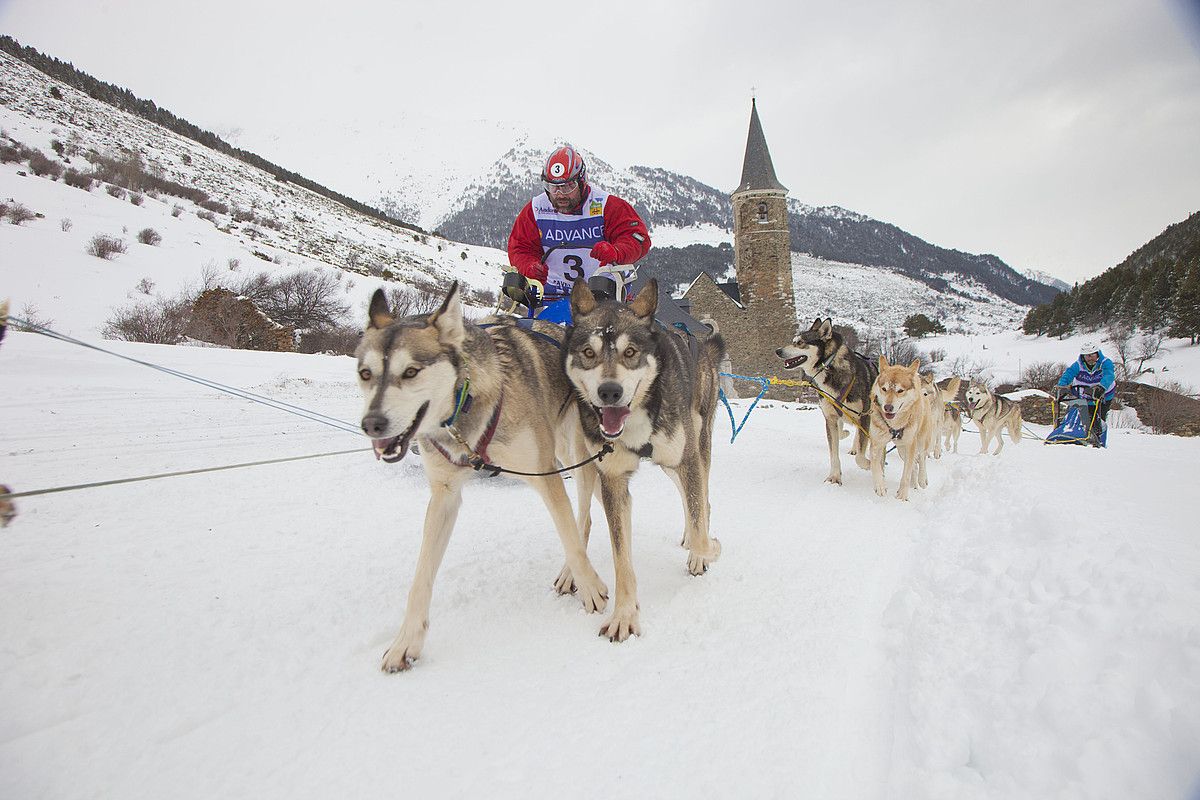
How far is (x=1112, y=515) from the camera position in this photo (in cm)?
362

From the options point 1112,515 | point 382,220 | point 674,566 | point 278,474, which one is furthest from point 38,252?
point 382,220

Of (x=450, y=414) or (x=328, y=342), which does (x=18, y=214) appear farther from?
(x=450, y=414)

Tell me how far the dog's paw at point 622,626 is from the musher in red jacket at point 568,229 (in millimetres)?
2763

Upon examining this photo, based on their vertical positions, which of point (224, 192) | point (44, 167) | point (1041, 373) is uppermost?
point (224, 192)

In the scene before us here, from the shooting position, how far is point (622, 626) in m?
2.64

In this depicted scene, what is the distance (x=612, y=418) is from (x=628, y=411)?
13 cm

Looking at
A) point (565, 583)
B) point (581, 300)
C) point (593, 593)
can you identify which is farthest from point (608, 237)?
point (593, 593)

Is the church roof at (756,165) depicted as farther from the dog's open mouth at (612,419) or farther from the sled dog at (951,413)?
the dog's open mouth at (612,419)

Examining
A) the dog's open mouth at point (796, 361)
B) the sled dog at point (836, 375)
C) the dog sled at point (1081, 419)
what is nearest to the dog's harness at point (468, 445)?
the sled dog at point (836, 375)

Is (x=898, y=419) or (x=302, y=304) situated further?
(x=302, y=304)

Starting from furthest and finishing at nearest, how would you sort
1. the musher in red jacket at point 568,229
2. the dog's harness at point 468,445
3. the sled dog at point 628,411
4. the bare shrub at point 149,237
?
the bare shrub at point 149,237 → the musher in red jacket at point 568,229 → the sled dog at point 628,411 → the dog's harness at point 468,445

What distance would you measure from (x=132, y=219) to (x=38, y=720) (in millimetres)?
24936

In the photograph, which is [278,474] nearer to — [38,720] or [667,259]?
[38,720]

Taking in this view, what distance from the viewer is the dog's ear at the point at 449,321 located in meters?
2.58
